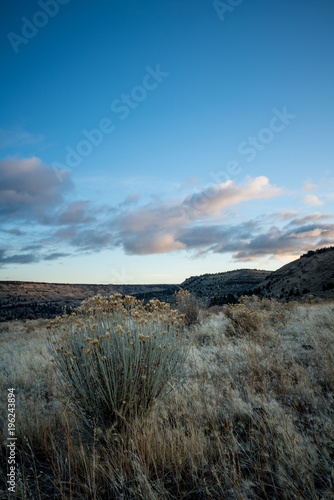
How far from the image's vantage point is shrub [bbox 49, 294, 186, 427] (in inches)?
97.1

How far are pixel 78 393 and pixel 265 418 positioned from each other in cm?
195

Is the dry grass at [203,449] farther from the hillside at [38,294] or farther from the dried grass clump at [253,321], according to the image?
the hillside at [38,294]

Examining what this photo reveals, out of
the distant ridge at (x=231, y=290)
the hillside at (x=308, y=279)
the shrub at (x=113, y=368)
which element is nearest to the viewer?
the shrub at (x=113, y=368)

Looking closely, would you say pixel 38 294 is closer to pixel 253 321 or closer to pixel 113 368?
pixel 253 321

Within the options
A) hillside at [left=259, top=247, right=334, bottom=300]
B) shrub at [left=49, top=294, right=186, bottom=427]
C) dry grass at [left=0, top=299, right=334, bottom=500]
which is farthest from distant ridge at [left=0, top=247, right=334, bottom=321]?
shrub at [left=49, top=294, right=186, bottom=427]

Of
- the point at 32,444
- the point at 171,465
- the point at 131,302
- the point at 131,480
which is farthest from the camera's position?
the point at 131,302

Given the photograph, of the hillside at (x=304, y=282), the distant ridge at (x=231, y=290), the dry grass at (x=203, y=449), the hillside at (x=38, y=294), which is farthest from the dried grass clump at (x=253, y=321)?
the hillside at (x=38, y=294)

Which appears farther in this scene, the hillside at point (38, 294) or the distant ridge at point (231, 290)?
the hillside at point (38, 294)

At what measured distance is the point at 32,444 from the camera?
266cm

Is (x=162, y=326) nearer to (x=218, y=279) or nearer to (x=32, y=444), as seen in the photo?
(x=32, y=444)

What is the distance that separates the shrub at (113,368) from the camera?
2.47 meters

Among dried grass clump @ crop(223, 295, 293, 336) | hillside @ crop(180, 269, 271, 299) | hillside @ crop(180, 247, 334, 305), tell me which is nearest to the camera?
dried grass clump @ crop(223, 295, 293, 336)

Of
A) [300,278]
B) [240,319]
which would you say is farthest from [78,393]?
[300,278]

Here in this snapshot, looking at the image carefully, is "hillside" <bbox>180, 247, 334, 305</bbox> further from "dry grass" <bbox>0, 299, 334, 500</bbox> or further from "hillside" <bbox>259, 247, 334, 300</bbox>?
"dry grass" <bbox>0, 299, 334, 500</bbox>
